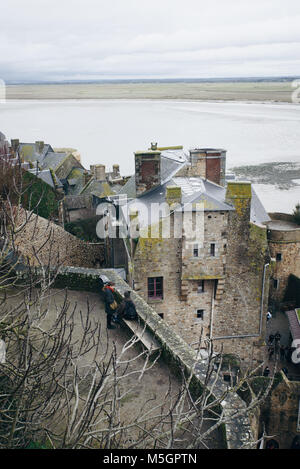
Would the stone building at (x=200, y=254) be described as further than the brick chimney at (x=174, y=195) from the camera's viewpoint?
Yes

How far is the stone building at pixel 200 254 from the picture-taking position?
17625 millimetres

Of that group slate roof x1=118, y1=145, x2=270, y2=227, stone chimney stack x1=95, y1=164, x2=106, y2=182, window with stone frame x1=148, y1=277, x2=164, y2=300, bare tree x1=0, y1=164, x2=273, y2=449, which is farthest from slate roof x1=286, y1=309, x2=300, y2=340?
stone chimney stack x1=95, y1=164, x2=106, y2=182

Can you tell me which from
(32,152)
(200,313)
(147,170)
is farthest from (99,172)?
(200,313)

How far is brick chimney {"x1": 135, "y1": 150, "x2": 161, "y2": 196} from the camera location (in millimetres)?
19859

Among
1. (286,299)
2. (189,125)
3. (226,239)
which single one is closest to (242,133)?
(189,125)

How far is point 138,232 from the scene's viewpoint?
1780 cm

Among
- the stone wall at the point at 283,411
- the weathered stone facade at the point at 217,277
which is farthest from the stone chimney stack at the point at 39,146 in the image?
the stone wall at the point at 283,411

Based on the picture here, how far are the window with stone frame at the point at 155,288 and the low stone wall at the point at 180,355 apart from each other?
146 inches

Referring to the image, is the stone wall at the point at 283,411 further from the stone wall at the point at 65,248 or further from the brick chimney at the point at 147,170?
the stone wall at the point at 65,248

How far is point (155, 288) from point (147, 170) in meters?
5.59

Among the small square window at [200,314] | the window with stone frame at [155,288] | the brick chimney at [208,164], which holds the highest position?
the brick chimney at [208,164]

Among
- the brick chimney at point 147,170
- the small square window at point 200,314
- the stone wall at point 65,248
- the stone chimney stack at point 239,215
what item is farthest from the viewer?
the stone wall at point 65,248

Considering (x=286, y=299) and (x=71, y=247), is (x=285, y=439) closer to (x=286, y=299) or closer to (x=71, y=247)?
(x=286, y=299)

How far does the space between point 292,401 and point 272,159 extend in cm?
6593
